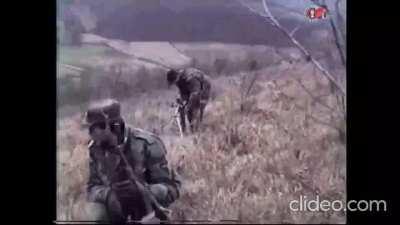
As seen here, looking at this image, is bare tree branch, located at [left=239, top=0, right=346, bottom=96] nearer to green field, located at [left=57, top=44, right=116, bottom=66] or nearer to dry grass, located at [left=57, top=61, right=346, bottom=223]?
dry grass, located at [left=57, top=61, right=346, bottom=223]

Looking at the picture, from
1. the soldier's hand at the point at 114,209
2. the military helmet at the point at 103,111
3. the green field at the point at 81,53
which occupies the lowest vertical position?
the soldier's hand at the point at 114,209

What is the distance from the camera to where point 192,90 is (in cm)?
508

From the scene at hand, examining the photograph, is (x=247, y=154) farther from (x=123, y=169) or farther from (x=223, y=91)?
(x=123, y=169)

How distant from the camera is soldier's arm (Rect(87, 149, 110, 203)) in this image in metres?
5.09

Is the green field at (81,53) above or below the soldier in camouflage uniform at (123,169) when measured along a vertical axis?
above

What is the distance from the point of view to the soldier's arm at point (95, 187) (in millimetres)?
5086

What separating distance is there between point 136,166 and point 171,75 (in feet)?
2.30

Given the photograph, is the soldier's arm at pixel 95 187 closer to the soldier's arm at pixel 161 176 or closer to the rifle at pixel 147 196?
the rifle at pixel 147 196

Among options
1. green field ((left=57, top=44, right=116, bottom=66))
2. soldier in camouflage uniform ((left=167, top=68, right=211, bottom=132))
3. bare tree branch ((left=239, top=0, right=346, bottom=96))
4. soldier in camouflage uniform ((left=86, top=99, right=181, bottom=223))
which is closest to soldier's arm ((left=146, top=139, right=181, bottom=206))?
soldier in camouflage uniform ((left=86, top=99, right=181, bottom=223))

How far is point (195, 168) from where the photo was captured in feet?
16.7

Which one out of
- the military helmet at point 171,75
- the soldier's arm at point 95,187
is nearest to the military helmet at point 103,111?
the soldier's arm at point 95,187

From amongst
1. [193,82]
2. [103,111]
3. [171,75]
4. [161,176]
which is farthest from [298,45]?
[103,111]
